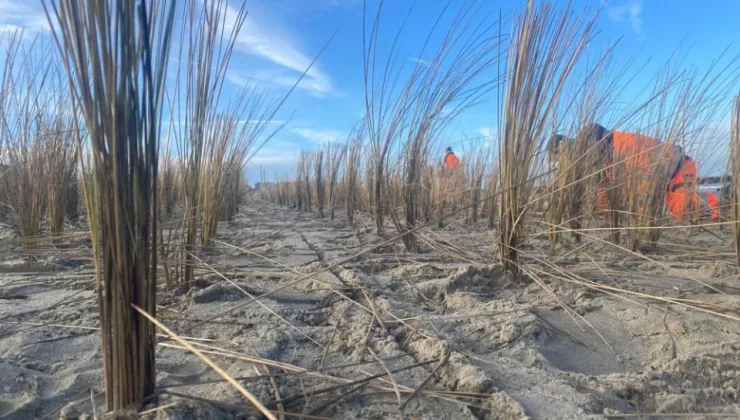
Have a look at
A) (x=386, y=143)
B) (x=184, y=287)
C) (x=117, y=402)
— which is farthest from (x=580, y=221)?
(x=117, y=402)

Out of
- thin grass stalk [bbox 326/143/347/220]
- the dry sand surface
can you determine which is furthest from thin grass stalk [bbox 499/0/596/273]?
thin grass stalk [bbox 326/143/347/220]

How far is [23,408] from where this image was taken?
35.1 inches

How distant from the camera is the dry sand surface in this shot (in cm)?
93

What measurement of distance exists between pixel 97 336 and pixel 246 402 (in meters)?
0.62

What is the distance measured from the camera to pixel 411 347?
1.25 meters

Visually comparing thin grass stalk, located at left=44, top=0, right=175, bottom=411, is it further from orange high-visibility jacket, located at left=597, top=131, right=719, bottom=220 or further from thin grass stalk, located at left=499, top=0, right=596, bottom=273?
orange high-visibility jacket, located at left=597, top=131, right=719, bottom=220

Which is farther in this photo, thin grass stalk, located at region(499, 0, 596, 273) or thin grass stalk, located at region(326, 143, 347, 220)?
thin grass stalk, located at region(326, 143, 347, 220)

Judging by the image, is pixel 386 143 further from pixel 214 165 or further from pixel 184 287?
pixel 184 287

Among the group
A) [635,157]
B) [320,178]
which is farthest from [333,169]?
[635,157]

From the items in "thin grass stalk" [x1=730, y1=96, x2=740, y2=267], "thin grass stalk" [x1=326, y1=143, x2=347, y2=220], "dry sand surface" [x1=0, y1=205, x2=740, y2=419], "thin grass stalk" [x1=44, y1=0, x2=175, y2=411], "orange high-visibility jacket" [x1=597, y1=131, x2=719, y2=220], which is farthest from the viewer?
"thin grass stalk" [x1=326, y1=143, x2=347, y2=220]

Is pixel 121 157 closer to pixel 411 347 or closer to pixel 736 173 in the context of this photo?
pixel 411 347

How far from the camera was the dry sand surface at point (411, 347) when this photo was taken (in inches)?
36.4

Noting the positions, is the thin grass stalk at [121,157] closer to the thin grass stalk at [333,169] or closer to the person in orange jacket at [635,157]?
the person in orange jacket at [635,157]

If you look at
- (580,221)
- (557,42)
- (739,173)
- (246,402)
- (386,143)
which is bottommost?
(246,402)
